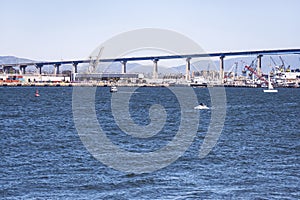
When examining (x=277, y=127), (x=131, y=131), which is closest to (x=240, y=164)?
(x=131, y=131)

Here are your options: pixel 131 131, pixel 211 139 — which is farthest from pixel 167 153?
pixel 131 131

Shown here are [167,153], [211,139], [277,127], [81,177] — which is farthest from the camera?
[277,127]

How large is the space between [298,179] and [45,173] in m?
9.06

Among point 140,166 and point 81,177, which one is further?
point 140,166

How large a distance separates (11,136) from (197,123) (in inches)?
628

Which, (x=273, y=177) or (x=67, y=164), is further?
(x=67, y=164)

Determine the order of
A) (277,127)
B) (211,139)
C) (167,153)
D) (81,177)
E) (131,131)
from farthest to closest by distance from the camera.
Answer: (277,127)
(131,131)
(211,139)
(167,153)
(81,177)

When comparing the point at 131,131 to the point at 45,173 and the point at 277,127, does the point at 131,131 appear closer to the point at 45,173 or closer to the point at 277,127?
the point at 277,127

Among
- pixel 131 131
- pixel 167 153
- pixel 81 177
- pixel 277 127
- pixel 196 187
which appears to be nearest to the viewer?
pixel 196 187

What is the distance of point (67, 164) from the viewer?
2438 cm

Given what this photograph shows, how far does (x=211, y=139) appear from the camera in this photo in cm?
3409

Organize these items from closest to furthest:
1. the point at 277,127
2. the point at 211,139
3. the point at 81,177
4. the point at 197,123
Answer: the point at 81,177, the point at 211,139, the point at 277,127, the point at 197,123

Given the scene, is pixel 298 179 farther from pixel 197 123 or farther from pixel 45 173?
pixel 197 123

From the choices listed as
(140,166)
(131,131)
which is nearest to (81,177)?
(140,166)
